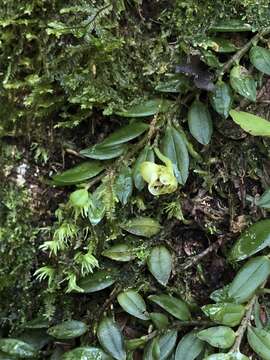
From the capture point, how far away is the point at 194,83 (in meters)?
1.41

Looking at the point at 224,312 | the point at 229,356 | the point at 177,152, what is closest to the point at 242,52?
the point at 177,152

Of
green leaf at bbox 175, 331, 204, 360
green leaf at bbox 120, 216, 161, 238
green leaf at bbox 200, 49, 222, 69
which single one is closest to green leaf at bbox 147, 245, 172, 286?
green leaf at bbox 120, 216, 161, 238

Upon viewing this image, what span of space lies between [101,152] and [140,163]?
0.10 metres

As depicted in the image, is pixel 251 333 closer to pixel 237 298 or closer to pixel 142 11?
pixel 237 298

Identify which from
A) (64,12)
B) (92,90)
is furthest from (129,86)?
(64,12)

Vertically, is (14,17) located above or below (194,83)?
above

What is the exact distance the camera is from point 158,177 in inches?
51.9

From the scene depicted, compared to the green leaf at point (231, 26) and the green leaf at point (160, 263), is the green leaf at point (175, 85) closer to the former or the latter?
the green leaf at point (231, 26)

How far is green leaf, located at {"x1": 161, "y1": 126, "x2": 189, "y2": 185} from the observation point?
54.9 inches

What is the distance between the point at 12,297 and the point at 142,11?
2.66 feet

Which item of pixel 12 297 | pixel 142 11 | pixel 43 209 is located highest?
pixel 142 11

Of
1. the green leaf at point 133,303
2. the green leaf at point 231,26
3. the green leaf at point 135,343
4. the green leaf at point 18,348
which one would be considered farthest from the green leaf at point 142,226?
the green leaf at point 231,26

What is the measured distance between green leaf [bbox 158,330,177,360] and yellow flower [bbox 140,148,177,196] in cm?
35

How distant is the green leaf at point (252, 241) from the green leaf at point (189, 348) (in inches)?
8.5
